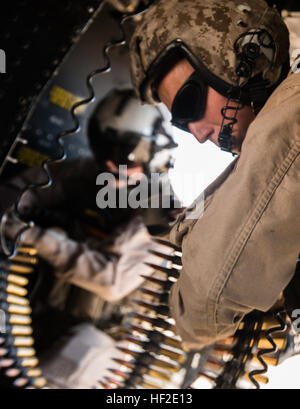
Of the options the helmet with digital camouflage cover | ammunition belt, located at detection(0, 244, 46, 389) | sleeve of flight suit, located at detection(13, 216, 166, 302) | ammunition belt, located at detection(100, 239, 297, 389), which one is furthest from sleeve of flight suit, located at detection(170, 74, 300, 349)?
sleeve of flight suit, located at detection(13, 216, 166, 302)

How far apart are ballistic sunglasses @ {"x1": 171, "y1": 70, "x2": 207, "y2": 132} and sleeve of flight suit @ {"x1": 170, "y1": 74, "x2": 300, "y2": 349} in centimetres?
37

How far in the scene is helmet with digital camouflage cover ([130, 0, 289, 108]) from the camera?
41.4 inches

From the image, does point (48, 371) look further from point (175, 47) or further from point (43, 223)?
point (175, 47)

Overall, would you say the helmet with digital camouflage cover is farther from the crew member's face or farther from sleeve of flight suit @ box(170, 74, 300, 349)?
sleeve of flight suit @ box(170, 74, 300, 349)

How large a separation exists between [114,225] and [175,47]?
2.31 m

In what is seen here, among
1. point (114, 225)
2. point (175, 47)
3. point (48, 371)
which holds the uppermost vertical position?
point (175, 47)

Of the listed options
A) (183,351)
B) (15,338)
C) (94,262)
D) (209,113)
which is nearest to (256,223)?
(209,113)

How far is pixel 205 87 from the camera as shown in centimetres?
113

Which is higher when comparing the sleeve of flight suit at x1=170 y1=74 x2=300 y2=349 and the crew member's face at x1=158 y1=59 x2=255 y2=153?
the crew member's face at x1=158 y1=59 x2=255 y2=153

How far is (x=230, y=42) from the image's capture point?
1069 mm

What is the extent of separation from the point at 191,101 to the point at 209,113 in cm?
7

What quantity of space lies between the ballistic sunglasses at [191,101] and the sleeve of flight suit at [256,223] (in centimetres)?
37

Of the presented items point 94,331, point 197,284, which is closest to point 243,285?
point 197,284
